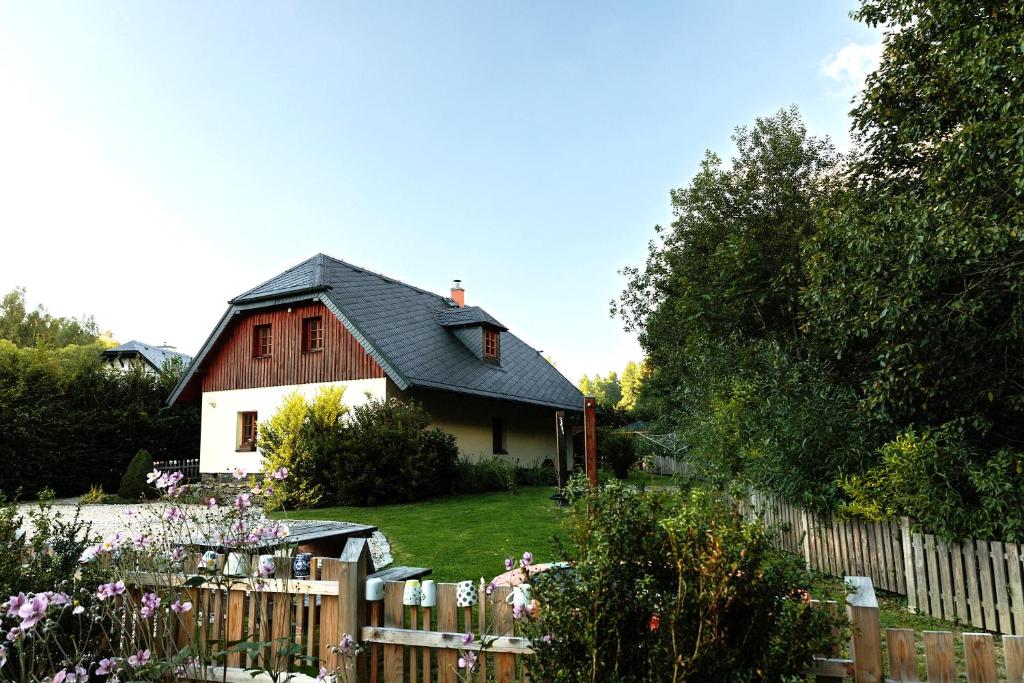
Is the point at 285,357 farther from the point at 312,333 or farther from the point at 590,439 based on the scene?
the point at 590,439

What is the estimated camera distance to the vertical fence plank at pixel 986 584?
5402 millimetres

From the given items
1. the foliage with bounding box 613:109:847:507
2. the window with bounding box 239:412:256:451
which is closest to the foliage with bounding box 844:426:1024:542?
the foliage with bounding box 613:109:847:507

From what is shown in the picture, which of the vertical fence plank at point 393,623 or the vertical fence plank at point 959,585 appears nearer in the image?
the vertical fence plank at point 393,623

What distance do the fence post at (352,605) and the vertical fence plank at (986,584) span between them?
17.5 ft

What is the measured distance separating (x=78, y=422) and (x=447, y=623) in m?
20.8

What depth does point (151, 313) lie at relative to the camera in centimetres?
4066

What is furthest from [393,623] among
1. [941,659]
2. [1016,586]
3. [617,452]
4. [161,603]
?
[617,452]

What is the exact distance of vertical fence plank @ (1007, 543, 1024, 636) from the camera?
518 centimetres

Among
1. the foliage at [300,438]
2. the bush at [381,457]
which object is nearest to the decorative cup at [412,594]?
the bush at [381,457]

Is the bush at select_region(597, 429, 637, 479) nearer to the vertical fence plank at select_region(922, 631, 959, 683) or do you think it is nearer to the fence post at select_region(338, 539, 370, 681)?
the fence post at select_region(338, 539, 370, 681)

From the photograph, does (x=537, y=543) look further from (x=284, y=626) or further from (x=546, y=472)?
(x=546, y=472)

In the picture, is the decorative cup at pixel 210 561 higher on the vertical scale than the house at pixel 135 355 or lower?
lower

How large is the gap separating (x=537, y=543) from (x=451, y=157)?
9418 mm

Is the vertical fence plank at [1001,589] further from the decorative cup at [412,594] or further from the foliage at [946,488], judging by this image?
the decorative cup at [412,594]
